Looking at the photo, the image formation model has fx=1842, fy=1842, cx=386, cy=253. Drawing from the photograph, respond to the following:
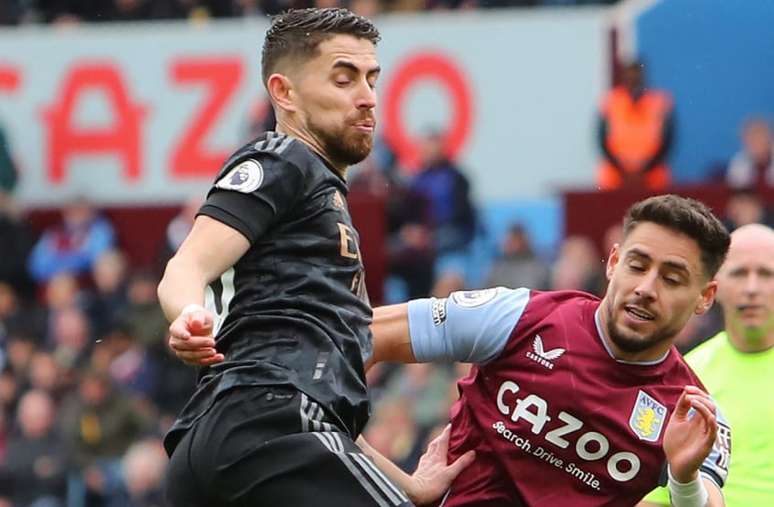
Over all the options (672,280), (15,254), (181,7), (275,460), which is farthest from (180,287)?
(181,7)

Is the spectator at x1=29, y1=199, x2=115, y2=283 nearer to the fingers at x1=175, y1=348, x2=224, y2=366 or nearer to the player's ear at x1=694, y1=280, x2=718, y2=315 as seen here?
the player's ear at x1=694, y1=280, x2=718, y2=315

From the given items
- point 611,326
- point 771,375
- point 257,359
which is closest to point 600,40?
point 771,375

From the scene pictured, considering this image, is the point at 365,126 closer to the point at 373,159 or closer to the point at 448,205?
the point at 448,205

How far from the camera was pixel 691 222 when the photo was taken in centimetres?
572

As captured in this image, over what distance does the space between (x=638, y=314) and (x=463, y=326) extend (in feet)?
1.82

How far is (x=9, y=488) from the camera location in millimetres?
12609

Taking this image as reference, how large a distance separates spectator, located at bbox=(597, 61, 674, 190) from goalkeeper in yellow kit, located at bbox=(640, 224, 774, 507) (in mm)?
6647

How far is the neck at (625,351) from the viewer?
19.2 feet

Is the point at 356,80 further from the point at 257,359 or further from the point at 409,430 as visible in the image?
the point at 409,430

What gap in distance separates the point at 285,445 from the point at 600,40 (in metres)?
11.1

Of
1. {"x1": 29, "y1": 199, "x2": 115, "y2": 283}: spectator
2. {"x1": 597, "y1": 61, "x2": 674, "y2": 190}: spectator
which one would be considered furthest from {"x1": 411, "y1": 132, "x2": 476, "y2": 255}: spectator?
{"x1": 29, "y1": 199, "x2": 115, "y2": 283}: spectator

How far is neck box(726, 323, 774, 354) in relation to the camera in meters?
7.23

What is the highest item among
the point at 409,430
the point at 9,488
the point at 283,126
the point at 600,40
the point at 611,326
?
the point at 283,126

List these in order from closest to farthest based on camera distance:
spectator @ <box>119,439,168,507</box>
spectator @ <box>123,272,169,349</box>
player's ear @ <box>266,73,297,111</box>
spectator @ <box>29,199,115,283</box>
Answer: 1. player's ear @ <box>266,73,297,111</box>
2. spectator @ <box>119,439,168,507</box>
3. spectator @ <box>123,272,169,349</box>
4. spectator @ <box>29,199,115,283</box>
